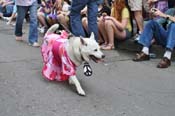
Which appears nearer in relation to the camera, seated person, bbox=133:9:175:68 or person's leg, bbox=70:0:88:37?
seated person, bbox=133:9:175:68

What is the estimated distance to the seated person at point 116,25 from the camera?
24.8 ft

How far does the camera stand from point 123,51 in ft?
25.3

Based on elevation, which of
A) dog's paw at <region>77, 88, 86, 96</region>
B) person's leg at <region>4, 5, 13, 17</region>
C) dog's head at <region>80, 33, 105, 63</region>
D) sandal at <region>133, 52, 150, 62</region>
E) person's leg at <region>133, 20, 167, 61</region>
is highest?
dog's head at <region>80, 33, 105, 63</region>

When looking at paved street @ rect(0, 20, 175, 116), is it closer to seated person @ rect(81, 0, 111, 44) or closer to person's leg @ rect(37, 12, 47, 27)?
seated person @ rect(81, 0, 111, 44)

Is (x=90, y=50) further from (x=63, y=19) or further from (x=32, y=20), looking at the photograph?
(x=63, y=19)

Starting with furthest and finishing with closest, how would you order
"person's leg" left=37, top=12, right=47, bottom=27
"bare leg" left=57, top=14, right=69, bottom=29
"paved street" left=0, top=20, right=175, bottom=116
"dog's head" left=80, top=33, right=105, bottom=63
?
1. "person's leg" left=37, top=12, right=47, bottom=27
2. "bare leg" left=57, top=14, right=69, bottom=29
3. "dog's head" left=80, top=33, right=105, bottom=63
4. "paved street" left=0, top=20, right=175, bottom=116

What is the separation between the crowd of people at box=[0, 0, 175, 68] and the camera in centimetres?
679

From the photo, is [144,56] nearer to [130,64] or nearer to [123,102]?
[130,64]

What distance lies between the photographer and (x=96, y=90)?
5.45 meters

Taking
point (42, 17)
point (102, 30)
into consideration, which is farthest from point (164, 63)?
point (42, 17)

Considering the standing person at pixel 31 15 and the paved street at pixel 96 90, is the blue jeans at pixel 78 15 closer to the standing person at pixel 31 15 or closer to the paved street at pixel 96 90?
the paved street at pixel 96 90

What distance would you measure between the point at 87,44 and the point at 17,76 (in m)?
1.36

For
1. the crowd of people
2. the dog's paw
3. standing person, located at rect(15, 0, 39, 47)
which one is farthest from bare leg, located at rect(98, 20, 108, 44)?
the dog's paw

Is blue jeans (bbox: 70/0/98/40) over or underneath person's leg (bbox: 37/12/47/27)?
over
